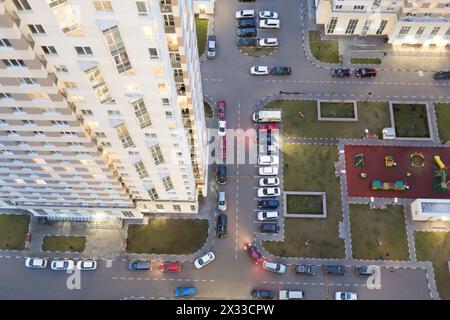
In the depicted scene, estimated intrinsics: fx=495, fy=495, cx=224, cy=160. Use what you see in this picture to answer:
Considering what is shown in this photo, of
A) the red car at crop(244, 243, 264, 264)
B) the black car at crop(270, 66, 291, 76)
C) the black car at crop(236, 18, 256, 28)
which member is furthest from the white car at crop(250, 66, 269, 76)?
the red car at crop(244, 243, 264, 264)

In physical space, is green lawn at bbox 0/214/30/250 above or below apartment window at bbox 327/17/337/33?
below

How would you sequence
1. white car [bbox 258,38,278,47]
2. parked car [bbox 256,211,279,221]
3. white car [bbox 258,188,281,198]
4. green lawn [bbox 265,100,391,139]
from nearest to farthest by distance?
parked car [bbox 256,211,279,221] → white car [bbox 258,188,281,198] → green lawn [bbox 265,100,391,139] → white car [bbox 258,38,278,47]

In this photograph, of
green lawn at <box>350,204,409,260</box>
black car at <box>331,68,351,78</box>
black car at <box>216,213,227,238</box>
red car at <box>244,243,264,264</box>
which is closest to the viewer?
red car at <box>244,243,264,264</box>

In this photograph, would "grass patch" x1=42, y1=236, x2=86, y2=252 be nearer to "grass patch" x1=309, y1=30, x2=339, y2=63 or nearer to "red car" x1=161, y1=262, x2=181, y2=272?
"red car" x1=161, y1=262, x2=181, y2=272

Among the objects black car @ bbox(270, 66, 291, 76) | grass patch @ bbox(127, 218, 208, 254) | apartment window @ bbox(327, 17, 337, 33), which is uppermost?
apartment window @ bbox(327, 17, 337, 33)

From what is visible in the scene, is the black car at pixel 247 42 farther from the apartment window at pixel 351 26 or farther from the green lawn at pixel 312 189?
the green lawn at pixel 312 189

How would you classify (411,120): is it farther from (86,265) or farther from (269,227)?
(86,265)

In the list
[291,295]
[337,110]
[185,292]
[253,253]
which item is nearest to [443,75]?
[337,110]
